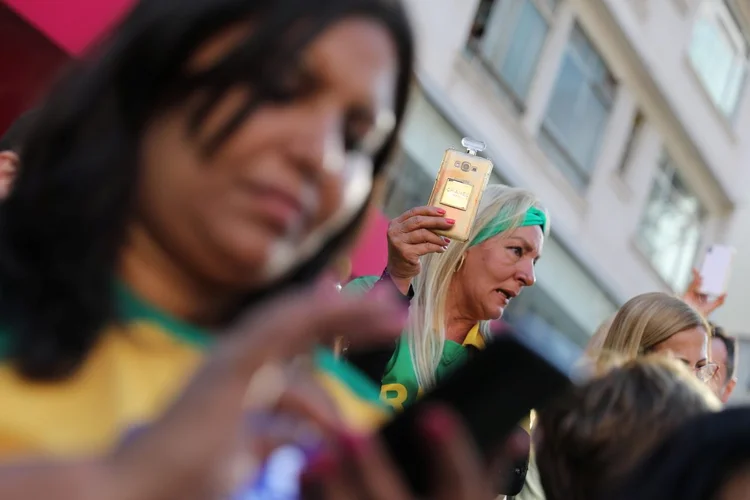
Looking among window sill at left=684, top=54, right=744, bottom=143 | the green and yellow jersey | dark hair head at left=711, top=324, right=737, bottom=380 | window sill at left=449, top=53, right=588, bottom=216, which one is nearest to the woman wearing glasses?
the green and yellow jersey

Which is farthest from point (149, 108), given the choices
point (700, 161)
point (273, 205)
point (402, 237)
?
point (700, 161)

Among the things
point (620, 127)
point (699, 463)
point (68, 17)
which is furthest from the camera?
A: point (620, 127)

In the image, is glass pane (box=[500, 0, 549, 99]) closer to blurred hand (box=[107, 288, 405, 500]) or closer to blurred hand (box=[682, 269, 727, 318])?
blurred hand (box=[682, 269, 727, 318])

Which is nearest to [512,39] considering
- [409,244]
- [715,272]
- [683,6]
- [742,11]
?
[683,6]

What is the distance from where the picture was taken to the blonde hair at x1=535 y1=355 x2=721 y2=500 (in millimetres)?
1271

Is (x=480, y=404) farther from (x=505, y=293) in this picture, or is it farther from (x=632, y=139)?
(x=632, y=139)

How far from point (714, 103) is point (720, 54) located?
0.72 m

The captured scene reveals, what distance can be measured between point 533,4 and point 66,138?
7457mm

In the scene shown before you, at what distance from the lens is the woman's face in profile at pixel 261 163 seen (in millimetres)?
782

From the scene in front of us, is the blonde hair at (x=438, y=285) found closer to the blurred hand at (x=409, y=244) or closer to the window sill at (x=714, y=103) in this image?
the blurred hand at (x=409, y=244)

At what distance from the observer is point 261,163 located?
79 cm

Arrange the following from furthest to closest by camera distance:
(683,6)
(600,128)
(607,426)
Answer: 1. (683,6)
2. (600,128)
3. (607,426)

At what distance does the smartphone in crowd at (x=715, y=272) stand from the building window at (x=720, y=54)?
6.39 meters

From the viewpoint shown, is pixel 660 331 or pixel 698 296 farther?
pixel 698 296
